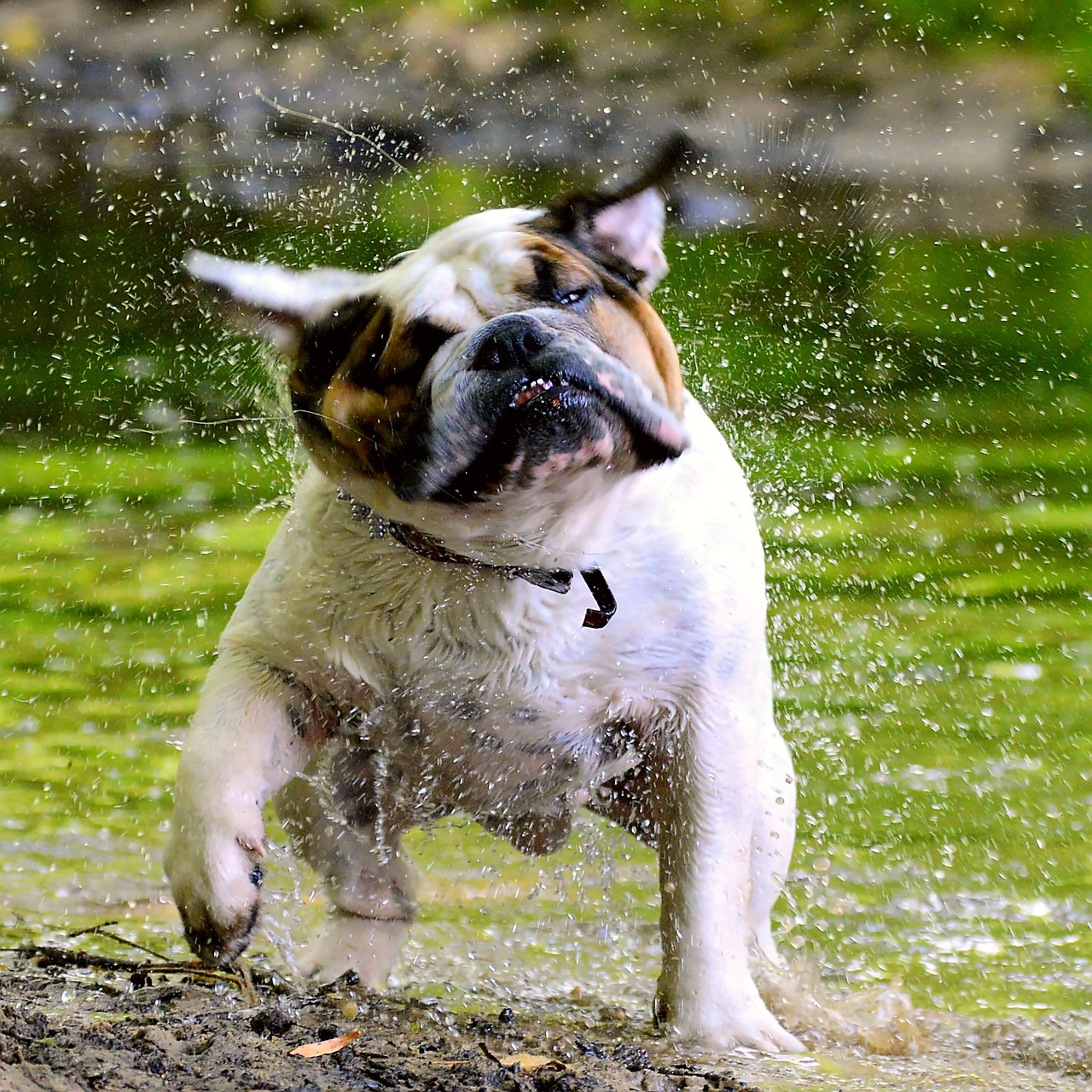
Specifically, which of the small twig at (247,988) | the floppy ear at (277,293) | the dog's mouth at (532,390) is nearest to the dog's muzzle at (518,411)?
the dog's mouth at (532,390)

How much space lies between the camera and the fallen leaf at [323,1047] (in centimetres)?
240

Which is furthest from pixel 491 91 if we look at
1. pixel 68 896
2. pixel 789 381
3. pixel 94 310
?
pixel 68 896

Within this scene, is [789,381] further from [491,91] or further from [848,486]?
[491,91]

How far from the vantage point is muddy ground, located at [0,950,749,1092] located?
2201 millimetres

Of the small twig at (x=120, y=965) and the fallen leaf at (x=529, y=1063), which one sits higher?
the fallen leaf at (x=529, y=1063)

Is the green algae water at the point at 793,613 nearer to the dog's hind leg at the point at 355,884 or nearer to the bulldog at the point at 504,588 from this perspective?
the dog's hind leg at the point at 355,884

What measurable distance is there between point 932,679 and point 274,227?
532 centimetres

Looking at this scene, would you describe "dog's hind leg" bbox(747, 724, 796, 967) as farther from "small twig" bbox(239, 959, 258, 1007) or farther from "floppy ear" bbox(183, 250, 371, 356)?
"floppy ear" bbox(183, 250, 371, 356)

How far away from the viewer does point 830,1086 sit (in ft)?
9.39

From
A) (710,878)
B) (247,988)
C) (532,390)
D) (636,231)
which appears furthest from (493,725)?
(636,231)

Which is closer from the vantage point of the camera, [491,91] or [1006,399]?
[1006,399]

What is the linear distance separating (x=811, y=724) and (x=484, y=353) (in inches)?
149

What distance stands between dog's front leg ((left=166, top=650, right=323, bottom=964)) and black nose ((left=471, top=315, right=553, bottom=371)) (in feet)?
3.05

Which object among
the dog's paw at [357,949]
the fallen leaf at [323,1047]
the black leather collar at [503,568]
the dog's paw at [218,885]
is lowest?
the dog's paw at [357,949]
